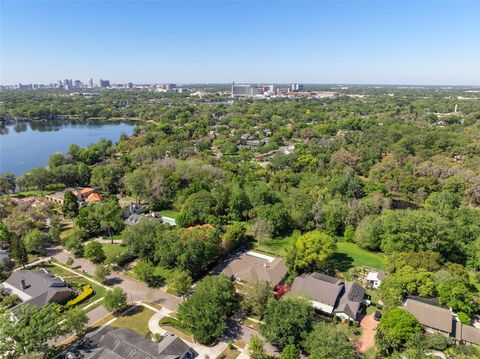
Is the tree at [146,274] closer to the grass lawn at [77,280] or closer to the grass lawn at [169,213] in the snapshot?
the grass lawn at [77,280]

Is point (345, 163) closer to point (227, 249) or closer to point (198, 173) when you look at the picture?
point (198, 173)

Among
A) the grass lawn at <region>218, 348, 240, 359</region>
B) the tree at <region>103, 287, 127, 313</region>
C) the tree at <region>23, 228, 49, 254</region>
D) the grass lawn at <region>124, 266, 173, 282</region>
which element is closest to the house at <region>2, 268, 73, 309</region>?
the tree at <region>103, 287, 127, 313</region>

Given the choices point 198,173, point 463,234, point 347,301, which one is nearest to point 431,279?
point 347,301

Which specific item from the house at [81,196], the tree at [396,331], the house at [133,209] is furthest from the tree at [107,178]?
the tree at [396,331]

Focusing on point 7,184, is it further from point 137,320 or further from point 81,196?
point 137,320

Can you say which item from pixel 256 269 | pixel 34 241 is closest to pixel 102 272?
pixel 34 241
